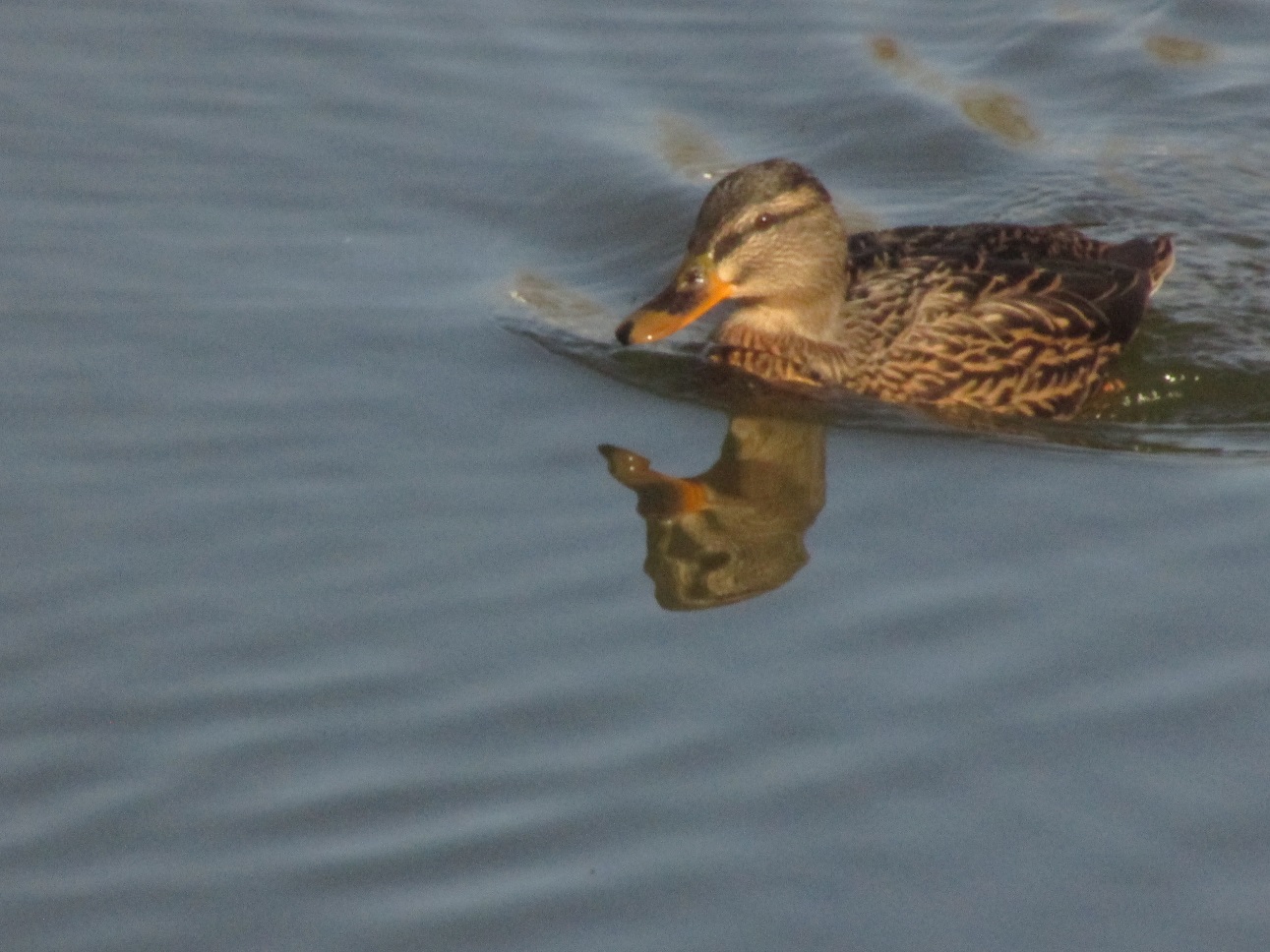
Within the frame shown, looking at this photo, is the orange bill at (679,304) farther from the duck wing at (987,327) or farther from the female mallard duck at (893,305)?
the duck wing at (987,327)

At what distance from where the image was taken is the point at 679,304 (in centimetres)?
997

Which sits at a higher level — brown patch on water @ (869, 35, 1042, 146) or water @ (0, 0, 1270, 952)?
brown patch on water @ (869, 35, 1042, 146)

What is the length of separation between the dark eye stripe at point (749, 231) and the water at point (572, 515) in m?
0.55

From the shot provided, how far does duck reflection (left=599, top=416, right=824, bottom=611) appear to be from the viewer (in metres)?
8.38

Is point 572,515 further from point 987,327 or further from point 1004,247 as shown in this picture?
A: point 1004,247

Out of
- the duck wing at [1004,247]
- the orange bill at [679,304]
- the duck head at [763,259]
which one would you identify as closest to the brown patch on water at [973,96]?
the duck wing at [1004,247]

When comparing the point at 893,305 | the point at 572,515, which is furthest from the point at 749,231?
the point at 572,515

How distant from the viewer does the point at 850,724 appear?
23.9 feet

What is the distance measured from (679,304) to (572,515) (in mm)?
1639

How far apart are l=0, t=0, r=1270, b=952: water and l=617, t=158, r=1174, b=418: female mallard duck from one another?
28 centimetres

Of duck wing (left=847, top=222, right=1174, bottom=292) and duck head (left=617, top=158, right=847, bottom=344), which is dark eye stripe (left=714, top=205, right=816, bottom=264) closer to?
duck head (left=617, top=158, right=847, bottom=344)

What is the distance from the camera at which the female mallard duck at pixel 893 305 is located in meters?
10.1

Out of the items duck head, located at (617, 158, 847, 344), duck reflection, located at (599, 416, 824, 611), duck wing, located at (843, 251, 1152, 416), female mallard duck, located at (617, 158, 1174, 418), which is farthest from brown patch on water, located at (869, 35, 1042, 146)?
duck reflection, located at (599, 416, 824, 611)

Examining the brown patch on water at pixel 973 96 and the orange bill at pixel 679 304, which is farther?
the brown patch on water at pixel 973 96
